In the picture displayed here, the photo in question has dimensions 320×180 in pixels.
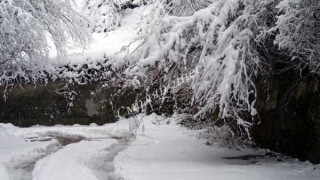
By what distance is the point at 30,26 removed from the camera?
10.5 metres

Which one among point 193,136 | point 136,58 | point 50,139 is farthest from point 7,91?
point 136,58

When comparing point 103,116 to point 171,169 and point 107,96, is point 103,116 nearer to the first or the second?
point 107,96

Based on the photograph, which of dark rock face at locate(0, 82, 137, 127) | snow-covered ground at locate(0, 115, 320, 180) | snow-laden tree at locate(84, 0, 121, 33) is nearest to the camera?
snow-covered ground at locate(0, 115, 320, 180)

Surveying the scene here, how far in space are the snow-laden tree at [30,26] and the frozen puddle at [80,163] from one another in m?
3.03

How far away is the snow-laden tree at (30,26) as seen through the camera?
10.1m

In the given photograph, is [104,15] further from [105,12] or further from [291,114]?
[291,114]

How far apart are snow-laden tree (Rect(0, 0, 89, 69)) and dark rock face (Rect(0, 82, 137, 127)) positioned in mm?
5513

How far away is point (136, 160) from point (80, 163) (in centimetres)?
123

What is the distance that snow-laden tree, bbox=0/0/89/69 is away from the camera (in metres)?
10.1

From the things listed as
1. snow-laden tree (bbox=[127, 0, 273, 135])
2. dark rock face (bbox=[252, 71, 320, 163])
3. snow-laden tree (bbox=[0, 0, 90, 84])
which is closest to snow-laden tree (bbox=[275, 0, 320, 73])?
snow-laden tree (bbox=[127, 0, 273, 135])

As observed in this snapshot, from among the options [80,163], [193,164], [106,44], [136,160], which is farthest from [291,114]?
[106,44]

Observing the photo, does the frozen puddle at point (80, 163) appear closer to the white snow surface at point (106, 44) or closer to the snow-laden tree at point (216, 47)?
the snow-laden tree at point (216, 47)

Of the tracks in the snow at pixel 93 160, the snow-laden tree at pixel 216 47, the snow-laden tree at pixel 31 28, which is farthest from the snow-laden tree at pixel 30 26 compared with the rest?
the snow-laden tree at pixel 216 47

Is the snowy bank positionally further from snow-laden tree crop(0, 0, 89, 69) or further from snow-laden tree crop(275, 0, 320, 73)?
snow-laden tree crop(0, 0, 89, 69)
